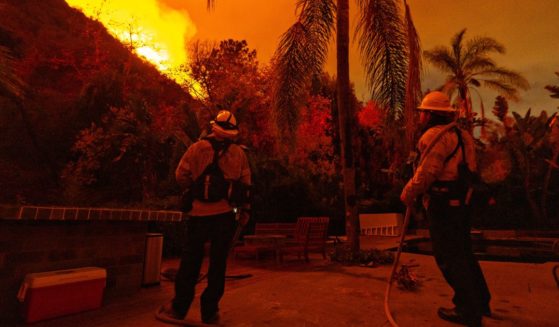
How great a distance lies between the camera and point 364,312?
11.7 ft

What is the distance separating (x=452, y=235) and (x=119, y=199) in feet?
37.4

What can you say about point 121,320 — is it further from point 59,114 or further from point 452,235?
point 59,114

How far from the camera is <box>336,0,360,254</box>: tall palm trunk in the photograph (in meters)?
7.15

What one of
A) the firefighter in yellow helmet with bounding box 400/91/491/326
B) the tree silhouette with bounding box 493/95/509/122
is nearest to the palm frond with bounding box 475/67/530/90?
the tree silhouette with bounding box 493/95/509/122

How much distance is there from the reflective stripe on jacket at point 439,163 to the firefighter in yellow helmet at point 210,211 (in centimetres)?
165

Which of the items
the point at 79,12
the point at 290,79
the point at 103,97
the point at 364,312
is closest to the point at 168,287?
the point at 364,312

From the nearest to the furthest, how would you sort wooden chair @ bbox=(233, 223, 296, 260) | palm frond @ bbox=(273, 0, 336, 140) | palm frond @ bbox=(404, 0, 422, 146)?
1. palm frond @ bbox=(404, 0, 422, 146)
2. wooden chair @ bbox=(233, 223, 296, 260)
3. palm frond @ bbox=(273, 0, 336, 140)

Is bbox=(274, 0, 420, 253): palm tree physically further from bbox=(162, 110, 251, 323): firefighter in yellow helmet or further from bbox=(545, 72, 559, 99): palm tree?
bbox=(545, 72, 559, 99): palm tree

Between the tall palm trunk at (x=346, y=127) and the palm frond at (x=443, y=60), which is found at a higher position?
the palm frond at (x=443, y=60)

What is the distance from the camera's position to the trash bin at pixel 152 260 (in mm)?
4676

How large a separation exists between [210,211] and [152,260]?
2.21 metres

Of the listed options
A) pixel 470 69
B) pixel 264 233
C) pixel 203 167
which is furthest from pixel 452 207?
pixel 470 69

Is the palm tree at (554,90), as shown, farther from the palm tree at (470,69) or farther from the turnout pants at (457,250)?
the turnout pants at (457,250)

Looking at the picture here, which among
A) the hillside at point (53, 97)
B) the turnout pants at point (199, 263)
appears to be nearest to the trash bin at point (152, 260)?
the turnout pants at point (199, 263)
